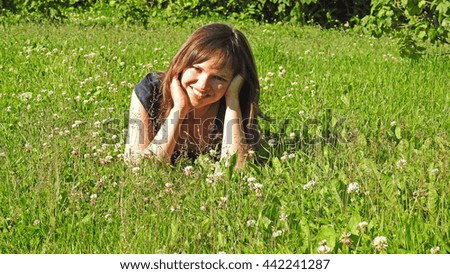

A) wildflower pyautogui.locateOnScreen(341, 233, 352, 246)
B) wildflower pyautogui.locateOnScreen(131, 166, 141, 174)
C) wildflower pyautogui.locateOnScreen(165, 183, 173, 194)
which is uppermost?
wildflower pyautogui.locateOnScreen(341, 233, 352, 246)

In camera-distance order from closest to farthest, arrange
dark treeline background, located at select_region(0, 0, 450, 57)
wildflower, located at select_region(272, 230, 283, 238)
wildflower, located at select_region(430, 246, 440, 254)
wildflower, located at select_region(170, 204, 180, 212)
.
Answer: wildflower, located at select_region(430, 246, 440, 254) → wildflower, located at select_region(272, 230, 283, 238) → wildflower, located at select_region(170, 204, 180, 212) → dark treeline background, located at select_region(0, 0, 450, 57)

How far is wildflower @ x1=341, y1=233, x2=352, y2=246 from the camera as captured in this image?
3.30 metres

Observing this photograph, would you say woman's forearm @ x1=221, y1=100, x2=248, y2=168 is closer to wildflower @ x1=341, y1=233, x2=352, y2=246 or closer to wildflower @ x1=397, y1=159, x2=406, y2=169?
wildflower @ x1=397, y1=159, x2=406, y2=169

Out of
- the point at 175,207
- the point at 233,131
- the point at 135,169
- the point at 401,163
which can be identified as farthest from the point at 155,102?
the point at 401,163

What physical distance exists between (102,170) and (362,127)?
1.80 m

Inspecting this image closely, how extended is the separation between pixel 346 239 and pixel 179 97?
66.8 inches

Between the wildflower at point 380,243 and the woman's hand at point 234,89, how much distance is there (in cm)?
173

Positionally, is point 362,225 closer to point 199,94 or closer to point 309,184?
point 309,184

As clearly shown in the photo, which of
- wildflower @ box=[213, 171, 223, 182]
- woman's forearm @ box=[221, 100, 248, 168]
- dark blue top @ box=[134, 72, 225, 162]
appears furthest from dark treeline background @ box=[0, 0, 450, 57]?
wildflower @ box=[213, 171, 223, 182]

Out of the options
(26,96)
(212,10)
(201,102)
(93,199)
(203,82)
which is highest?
(203,82)

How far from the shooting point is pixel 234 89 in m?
4.76

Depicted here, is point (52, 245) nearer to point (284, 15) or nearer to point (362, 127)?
point (362, 127)

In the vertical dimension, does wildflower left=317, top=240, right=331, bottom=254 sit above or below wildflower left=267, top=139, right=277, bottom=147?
above

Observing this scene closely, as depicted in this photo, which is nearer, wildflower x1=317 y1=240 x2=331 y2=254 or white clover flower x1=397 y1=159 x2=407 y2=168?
wildflower x1=317 y1=240 x2=331 y2=254
